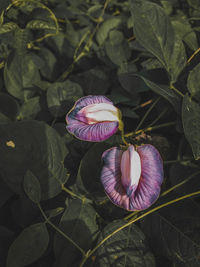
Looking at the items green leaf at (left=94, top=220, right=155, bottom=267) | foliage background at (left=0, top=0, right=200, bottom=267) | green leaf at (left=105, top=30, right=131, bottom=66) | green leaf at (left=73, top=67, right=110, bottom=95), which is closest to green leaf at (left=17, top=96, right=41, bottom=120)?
foliage background at (left=0, top=0, right=200, bottom=267)

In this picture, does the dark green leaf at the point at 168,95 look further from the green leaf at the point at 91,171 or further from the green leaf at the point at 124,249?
the green leaf at the point at 124,249

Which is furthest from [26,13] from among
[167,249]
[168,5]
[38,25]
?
[167,249]

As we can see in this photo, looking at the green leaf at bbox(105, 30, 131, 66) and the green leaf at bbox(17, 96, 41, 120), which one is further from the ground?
the green leaf at bbox(105, 30, 131, 66)

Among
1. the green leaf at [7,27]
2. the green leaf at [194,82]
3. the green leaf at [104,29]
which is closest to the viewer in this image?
the green leaf at [194,82]

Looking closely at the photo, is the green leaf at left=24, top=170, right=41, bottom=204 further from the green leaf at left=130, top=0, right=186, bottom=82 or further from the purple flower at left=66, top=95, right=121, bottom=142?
the green leaf at left=130, top=0, right=186, bottom=82

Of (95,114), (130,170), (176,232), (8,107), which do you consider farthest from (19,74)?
(176,232)

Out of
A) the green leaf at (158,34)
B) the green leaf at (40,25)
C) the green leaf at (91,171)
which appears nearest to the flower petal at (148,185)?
the green leaf at (91,171)

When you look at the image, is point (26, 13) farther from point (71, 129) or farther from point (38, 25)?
point (71, 129)
